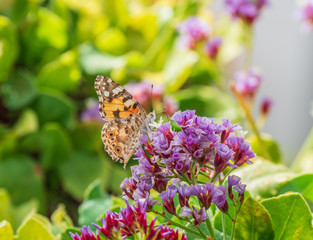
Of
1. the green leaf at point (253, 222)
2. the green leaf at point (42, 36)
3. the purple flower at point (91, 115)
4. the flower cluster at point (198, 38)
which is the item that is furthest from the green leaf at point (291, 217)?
the green leaf at point (42, 36)

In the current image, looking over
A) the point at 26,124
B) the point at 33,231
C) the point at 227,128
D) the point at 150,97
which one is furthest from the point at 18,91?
the point at 227,128

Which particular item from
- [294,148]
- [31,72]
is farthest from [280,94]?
[31,72]

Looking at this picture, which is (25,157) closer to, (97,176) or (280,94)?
(97,176)

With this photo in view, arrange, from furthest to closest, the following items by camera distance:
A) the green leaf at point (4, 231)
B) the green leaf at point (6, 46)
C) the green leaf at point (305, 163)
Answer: the green leaf at point (6, 46) < the green leaf at point (305, 163) < the green leaf at point (4, 231)

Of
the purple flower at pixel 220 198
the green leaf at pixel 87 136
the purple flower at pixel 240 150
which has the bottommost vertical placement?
the green leaf at pixel 87 136

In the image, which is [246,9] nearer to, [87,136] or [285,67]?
[87,136]

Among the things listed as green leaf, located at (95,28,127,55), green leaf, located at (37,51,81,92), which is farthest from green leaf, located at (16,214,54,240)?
green leaf, located at (95,28,127,55)

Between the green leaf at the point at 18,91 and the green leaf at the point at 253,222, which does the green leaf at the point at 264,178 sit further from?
the green leaf at the point at 18,91
